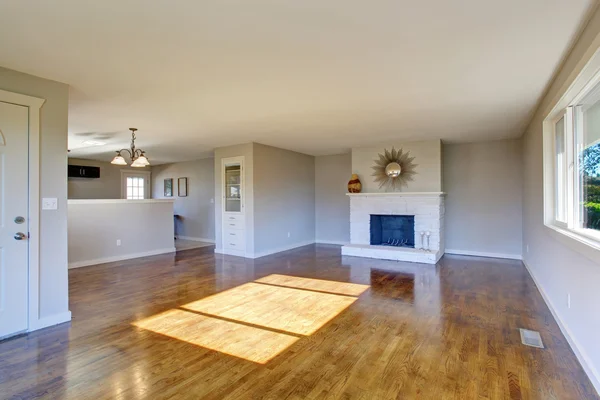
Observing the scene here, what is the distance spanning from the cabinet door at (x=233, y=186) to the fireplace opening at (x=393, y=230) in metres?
2.86

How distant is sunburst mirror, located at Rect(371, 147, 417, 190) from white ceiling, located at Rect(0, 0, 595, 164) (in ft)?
5.62

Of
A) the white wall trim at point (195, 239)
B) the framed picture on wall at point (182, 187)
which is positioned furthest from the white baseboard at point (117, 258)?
the framed picture on wall at point (182, 187)

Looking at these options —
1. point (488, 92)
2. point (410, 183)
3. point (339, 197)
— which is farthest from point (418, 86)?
point (339, 197)

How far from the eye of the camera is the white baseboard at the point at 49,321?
2797mm

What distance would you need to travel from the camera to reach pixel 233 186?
652 cm

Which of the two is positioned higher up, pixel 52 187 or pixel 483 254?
pixel 52 187

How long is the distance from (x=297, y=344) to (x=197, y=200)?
7082 millimetres

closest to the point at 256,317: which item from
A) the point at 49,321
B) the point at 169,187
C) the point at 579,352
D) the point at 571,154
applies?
the point at 49,321

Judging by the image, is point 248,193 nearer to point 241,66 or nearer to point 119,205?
point 119,205

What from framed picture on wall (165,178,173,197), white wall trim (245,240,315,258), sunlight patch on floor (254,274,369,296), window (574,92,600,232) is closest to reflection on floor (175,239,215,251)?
framed picture on wall (165,178,173,197)

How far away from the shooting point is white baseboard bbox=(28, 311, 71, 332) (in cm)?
280

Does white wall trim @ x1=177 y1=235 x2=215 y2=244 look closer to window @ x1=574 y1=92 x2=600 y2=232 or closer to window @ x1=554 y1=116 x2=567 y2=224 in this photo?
window @ x1=554 y1=116 x2=567 y2=224

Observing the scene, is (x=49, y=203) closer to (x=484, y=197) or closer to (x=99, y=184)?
(x=484, y=197)

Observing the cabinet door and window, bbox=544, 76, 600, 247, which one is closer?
window, bbox=544, 76, 600, 247
